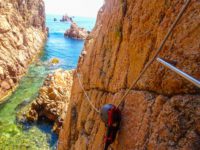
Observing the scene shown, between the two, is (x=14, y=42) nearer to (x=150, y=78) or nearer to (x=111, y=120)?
(x=111, y=120)

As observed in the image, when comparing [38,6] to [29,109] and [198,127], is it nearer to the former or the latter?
[29,109]

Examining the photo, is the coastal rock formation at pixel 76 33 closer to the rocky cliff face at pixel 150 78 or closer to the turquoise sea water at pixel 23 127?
the turquoise sea water at pixel 23 127

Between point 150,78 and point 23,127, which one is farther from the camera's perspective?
point 23,127

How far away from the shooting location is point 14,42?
30.7 metres

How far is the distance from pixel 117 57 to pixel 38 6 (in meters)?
48.2

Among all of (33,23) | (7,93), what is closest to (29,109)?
(7,93)

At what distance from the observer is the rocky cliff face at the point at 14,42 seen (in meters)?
25.6

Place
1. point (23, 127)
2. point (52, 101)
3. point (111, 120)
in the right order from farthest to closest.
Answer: point (52, 101) < point (23, 127) < point (111, 120)

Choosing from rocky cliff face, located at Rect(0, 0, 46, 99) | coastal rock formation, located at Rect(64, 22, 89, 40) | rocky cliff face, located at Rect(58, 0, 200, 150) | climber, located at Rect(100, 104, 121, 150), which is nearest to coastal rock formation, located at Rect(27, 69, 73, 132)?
rocky cliff face, located at Rect(0, 0, 46, 99)

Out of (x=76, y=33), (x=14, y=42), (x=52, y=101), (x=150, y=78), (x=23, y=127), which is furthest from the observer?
(x=76, y=33)

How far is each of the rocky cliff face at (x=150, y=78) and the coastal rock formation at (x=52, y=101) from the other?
469 inches

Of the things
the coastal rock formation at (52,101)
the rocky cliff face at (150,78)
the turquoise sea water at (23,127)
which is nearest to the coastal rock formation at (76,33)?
the turquoise sea water at (23,127)

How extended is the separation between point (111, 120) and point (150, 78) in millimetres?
1182

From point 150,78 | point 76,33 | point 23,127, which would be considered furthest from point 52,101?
point 76,33
